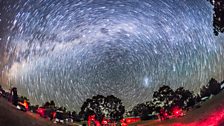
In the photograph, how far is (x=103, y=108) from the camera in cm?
1023

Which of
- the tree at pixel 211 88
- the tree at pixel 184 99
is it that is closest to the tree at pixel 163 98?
the tree at pixel 184 99

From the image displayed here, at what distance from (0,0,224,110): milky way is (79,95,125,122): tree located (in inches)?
6.6

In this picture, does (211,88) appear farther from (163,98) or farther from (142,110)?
(142,110)

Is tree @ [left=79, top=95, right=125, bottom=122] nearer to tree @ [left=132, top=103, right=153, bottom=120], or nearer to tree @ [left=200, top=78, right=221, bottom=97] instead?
tree @ [left=132, top=103, right=153, bottom=120]

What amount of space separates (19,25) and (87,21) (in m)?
1.50

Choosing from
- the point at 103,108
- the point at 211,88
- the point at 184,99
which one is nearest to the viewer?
the point at 211,88

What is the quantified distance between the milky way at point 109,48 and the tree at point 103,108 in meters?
0.17

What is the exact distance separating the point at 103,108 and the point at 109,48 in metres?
1.40

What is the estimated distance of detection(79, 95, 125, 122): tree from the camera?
9.79 meters

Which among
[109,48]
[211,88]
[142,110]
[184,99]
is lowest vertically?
[142,110]

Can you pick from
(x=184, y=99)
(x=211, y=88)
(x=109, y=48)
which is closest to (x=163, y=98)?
(x=184, y=99)

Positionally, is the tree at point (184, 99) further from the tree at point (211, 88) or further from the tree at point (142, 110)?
the tree at point (142, 110)

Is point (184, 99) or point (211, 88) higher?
point (211, 88)

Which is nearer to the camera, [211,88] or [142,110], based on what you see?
[211,88]
